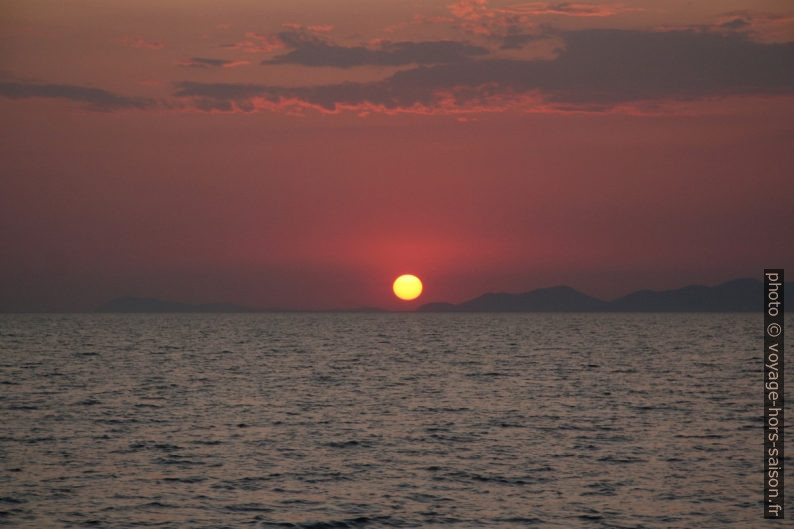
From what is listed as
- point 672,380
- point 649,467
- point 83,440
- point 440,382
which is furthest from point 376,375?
point 649,467

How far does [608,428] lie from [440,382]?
2793cm

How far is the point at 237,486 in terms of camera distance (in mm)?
34562

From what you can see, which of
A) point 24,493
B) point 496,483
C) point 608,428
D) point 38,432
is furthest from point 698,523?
point 38,432

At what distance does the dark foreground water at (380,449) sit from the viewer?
102 feet

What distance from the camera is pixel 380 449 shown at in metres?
42.7

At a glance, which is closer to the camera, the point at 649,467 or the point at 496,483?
the point at 496,483

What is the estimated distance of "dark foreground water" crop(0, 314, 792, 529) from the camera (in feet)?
102

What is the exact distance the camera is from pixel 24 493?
33.2 metres

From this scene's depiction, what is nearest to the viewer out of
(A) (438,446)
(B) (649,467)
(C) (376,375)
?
(B) (649,467)

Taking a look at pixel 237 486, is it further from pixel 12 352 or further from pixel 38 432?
pixel 12 352

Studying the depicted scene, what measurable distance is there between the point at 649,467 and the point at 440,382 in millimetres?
38108

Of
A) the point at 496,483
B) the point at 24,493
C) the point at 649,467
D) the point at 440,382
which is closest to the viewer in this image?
the point at 24,493

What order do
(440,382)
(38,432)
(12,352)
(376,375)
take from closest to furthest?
(38,432) < (440,382) < (376,375) < (12,352)

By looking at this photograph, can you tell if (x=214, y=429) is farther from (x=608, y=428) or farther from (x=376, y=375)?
(x=376, y=375)
